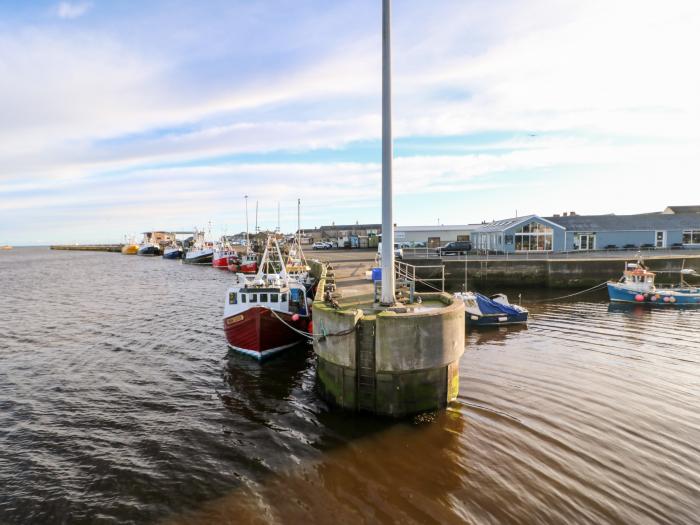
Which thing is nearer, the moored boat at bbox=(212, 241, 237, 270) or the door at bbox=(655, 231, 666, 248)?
the door at bbox=(655, 231, 666, 248)

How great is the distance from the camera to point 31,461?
10.1 meters

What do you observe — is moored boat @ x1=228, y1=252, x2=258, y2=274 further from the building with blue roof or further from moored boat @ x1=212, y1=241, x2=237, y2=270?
the building with blue roof

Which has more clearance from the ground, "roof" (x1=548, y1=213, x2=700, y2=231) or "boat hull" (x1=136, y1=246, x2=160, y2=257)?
"roof" (x1=548, y1=213, x2=700, y2=231)

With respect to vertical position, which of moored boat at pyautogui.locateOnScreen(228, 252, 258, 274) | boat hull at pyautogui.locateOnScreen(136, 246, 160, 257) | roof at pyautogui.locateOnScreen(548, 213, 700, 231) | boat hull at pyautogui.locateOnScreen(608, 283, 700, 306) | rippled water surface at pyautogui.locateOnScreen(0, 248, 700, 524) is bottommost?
rippled water surface at pyautogui.locateOnScreen(0, 248, 700, 524)

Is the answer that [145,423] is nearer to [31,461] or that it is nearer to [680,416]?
[31,461]

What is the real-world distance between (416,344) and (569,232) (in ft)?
132

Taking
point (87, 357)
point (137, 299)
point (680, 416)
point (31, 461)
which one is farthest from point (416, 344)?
point (137, 299)

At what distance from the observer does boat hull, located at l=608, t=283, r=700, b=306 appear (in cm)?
2692

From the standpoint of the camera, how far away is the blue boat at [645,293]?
2702 cm

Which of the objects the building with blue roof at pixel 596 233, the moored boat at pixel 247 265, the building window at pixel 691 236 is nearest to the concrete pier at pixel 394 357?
the building with blue roof at pixel 596 233

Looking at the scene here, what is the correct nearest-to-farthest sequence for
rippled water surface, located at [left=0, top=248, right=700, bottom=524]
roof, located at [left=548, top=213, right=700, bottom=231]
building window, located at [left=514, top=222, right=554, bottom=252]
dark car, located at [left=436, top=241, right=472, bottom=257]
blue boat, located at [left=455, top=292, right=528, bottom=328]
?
rippled water surface, located at [left=0, top=248, right=700, bottom=524]
blue boat, located at [left=455, top=292, right=528, bottom=328]
building window, located at [left=514, top=222, right=554, bottom=252]
roof, located at [left=548, top=213, right=700, bottom=231]
dark car, located at [left=436, top=241, right=472, bottom=257]

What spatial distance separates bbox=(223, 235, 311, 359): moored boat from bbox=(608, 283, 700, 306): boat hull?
21935 mm

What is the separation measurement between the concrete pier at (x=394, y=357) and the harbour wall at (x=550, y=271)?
23.5m

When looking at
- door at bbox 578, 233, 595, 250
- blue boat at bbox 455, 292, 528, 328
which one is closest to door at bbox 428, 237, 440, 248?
door at bbox 578, 233, 595, 250
